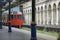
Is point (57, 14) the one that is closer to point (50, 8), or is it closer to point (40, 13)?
point (50, 8)

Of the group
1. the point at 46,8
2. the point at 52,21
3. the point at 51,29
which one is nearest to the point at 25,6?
the point at 46,8

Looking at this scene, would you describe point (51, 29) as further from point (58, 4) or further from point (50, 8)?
point (50, 8)

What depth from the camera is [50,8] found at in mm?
54906

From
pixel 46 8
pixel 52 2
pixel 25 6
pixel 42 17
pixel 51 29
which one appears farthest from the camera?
pixel 25 6

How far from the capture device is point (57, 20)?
50.4 meters

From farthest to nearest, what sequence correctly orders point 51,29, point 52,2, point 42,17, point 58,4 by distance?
1. point 42,17
2. point 52,2
3. point 58,4
4. point 51,29

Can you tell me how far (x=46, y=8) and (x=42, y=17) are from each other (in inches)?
205

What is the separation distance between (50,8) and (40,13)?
823cm

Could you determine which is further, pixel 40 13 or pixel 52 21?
pixel 40 13

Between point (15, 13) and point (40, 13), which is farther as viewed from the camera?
point (40, 13)

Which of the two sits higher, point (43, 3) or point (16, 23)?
point (43, 3)

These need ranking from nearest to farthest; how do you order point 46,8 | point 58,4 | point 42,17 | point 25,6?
1. point 58,4
2. point 46,8
3. point 42,17
4. point 25,6

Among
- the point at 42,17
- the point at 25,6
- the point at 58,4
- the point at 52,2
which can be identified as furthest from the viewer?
the point at 25,6

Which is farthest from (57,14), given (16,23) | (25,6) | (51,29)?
(25,6)
